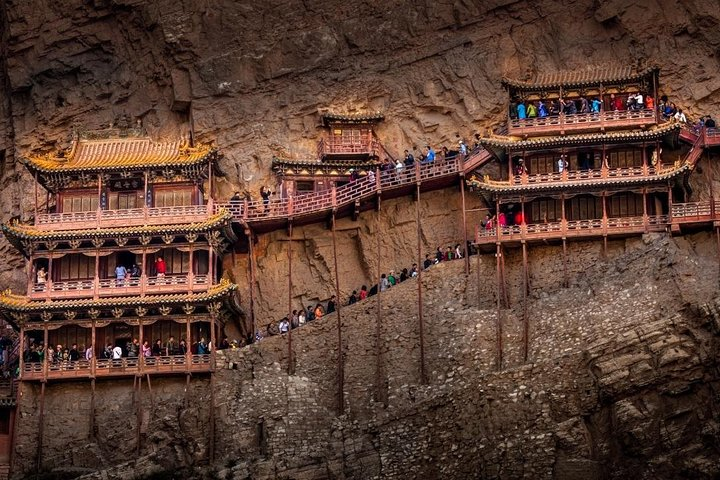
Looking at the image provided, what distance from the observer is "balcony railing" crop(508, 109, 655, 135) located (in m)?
68.9

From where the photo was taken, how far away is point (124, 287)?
6806 cm

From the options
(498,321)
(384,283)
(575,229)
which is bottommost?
(498,321)

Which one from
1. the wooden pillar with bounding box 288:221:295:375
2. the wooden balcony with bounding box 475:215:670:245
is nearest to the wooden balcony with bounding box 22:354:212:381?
the wooden pillar with bounding box 288:221:295:375

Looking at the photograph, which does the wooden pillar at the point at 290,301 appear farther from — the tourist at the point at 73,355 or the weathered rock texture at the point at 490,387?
the tourist at the point at 73,355

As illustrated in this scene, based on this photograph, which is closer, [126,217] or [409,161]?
[126,217]

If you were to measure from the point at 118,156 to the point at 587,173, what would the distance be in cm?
1876

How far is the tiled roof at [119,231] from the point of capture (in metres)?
68.3

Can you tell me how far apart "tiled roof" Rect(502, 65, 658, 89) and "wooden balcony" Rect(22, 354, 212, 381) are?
16.8 metres

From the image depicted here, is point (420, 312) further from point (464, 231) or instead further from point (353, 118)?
point (353, 118)

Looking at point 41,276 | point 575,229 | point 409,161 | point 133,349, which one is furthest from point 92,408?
point 575,229

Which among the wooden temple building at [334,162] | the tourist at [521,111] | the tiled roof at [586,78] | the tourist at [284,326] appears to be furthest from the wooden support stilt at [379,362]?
the tiled roof at [586,78]

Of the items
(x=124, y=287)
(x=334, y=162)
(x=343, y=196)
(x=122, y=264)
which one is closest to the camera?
(x=124, y=287)

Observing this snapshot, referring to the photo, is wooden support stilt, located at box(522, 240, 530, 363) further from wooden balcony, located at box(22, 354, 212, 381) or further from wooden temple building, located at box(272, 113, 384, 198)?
wooden balcony, located at box(22, 354, 212, 381)

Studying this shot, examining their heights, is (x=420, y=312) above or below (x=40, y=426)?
above
